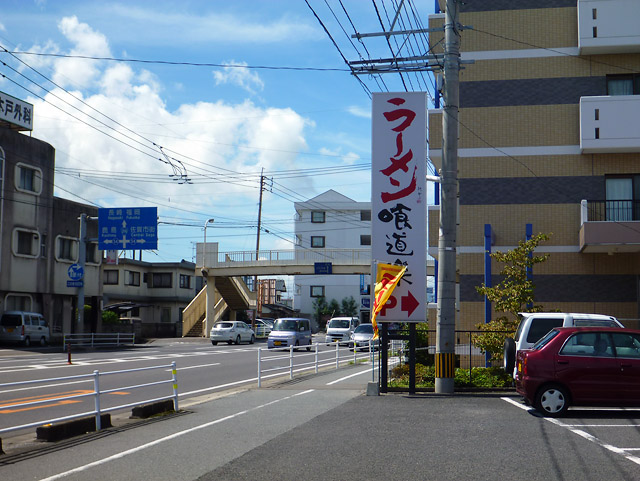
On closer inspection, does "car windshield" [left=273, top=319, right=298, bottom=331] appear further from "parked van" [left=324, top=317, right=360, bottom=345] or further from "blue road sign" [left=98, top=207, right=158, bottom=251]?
"blue road sign" [left=98, top=207, right=158, bottom=251]

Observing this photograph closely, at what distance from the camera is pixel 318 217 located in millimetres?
83625

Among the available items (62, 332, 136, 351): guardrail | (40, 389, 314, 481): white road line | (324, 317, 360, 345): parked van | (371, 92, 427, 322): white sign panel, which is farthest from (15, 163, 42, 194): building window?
(40, 389, 314, 481): white road line

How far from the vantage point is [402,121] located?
1609 centimetres

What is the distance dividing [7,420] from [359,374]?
1165 cm

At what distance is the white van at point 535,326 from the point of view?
13759 mm

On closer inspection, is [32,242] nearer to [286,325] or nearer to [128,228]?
[128,228]

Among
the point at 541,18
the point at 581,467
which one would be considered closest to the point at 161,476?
the point at 581,467

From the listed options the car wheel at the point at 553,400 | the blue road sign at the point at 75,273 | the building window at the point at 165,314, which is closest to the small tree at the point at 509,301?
the car wheel at the point at 553,400

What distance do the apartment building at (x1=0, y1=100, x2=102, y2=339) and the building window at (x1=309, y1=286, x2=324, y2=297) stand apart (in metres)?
38.7

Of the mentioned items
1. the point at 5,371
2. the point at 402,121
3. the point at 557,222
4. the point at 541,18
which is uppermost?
the point at 541,18

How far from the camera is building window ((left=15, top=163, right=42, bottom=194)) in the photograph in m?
40.2

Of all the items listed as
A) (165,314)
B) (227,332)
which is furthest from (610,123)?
(165,314)

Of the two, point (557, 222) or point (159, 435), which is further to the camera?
point (557, 222)

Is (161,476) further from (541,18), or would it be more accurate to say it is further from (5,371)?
(541,18)
